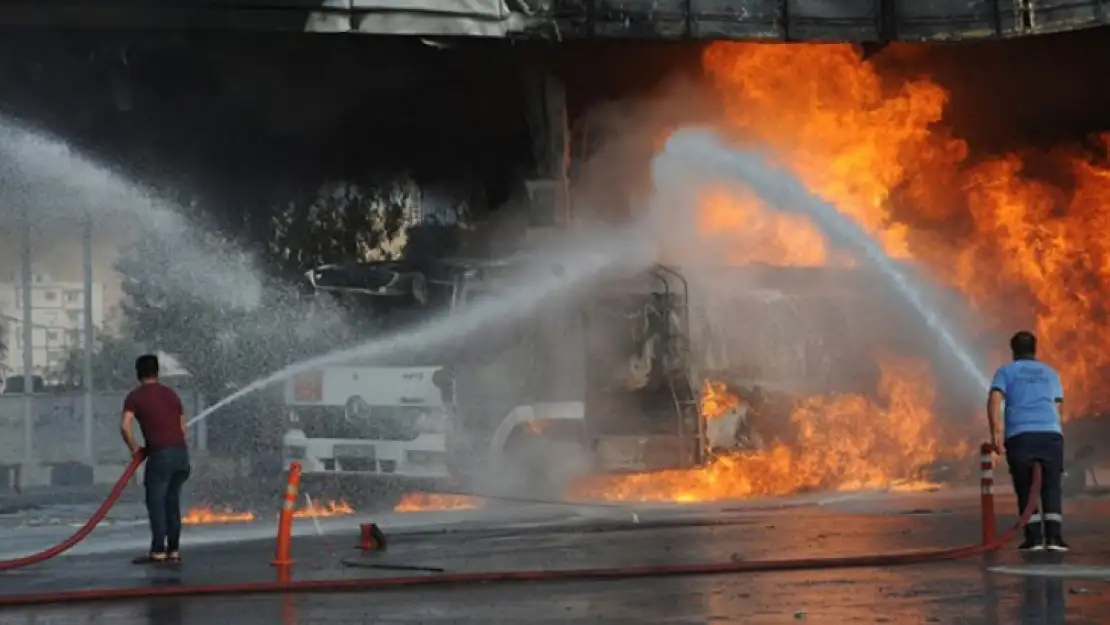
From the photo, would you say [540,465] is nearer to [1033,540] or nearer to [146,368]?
[146,368]

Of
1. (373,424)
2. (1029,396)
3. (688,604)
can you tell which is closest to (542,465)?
(373,424)

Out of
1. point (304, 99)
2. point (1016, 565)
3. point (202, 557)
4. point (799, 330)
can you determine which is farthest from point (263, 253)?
point (1016, 565)

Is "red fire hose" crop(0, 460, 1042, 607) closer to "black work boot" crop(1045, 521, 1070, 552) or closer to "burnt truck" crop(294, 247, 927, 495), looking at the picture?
"black work boot" crop(1045, 521, 1070, 552)

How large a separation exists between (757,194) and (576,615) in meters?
14.1

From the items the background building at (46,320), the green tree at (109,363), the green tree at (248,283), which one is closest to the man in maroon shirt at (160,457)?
the green tree at (248,283)

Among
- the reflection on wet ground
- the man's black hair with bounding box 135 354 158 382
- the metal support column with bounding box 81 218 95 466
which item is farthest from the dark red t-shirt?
the metal support column with bounding box 81 218 95 466

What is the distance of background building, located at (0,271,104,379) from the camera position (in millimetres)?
19984

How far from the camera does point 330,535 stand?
51.6 feet

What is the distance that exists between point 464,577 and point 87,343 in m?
10.1

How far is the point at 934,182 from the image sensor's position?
77.7 ft

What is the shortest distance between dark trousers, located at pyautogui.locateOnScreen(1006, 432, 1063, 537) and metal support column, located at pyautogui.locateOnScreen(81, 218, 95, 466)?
10839 millimetres

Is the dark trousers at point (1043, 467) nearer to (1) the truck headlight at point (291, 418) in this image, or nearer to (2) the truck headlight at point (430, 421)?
(2) the truck headlight at point (430, 421)

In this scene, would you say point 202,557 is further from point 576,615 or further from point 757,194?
point 757,194

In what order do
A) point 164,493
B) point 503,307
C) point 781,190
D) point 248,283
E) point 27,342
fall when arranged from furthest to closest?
point 781,190 → point 248,283 → point 27,342 → point 503,307 → point 164,493
